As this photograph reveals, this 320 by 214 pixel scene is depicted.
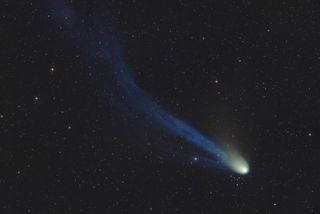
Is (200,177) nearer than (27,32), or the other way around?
(27,32)

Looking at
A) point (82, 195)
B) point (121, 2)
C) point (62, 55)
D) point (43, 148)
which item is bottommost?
point (82, 195)

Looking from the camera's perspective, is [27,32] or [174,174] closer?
[27,32]

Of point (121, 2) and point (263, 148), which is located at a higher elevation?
point (121, 2)

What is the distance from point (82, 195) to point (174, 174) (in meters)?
0.58

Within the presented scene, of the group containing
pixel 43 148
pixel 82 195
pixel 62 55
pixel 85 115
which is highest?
pixel 62 55

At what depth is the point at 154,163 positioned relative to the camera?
3.35 meters

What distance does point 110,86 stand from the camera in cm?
325

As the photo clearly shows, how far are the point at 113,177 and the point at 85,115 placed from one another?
0.42 m

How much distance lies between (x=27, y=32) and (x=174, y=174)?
1.22 m

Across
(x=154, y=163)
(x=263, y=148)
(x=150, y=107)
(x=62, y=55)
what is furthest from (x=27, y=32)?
(x=263, y=148)

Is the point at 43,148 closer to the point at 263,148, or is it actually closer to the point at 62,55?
the point at 62,55

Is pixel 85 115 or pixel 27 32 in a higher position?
pixel 27 32

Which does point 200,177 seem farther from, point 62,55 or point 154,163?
point 62,55

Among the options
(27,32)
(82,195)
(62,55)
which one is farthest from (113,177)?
(27,32)
